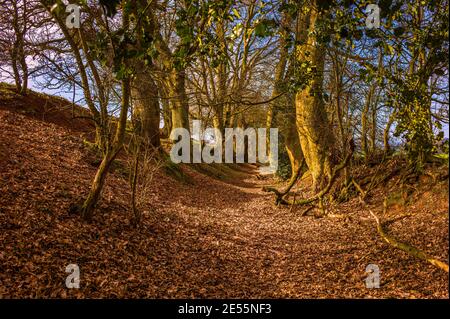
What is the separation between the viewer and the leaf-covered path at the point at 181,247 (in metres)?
4.75

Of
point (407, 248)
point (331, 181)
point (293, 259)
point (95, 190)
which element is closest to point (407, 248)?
point (407, 248)

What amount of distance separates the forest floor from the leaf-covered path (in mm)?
19

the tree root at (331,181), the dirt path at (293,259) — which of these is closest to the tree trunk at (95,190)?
the dirt path at (293,259)

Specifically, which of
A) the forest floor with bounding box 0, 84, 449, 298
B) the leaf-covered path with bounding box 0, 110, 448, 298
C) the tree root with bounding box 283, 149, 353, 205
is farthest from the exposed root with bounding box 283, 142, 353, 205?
the leaf-covered path with bounding box 0, 110, 448, 298

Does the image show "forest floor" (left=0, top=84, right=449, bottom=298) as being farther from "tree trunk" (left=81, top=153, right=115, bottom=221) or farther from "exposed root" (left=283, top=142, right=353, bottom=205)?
"exposed root" (left=283, top=142, right=353, bottom=205)

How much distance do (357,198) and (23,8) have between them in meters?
12.2

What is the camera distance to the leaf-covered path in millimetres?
4754

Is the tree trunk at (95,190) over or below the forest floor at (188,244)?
over

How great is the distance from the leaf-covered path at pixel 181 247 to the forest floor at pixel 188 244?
0.8 inches

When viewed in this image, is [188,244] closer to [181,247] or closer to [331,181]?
[181,247]

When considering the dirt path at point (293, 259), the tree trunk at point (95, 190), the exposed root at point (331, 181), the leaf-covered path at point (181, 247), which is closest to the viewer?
the leaf-covered path at point (181, 247)

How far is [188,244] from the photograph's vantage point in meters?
6.88

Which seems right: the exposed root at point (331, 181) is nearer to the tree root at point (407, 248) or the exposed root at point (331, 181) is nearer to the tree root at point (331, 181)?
the tree root at point (331, 181)
